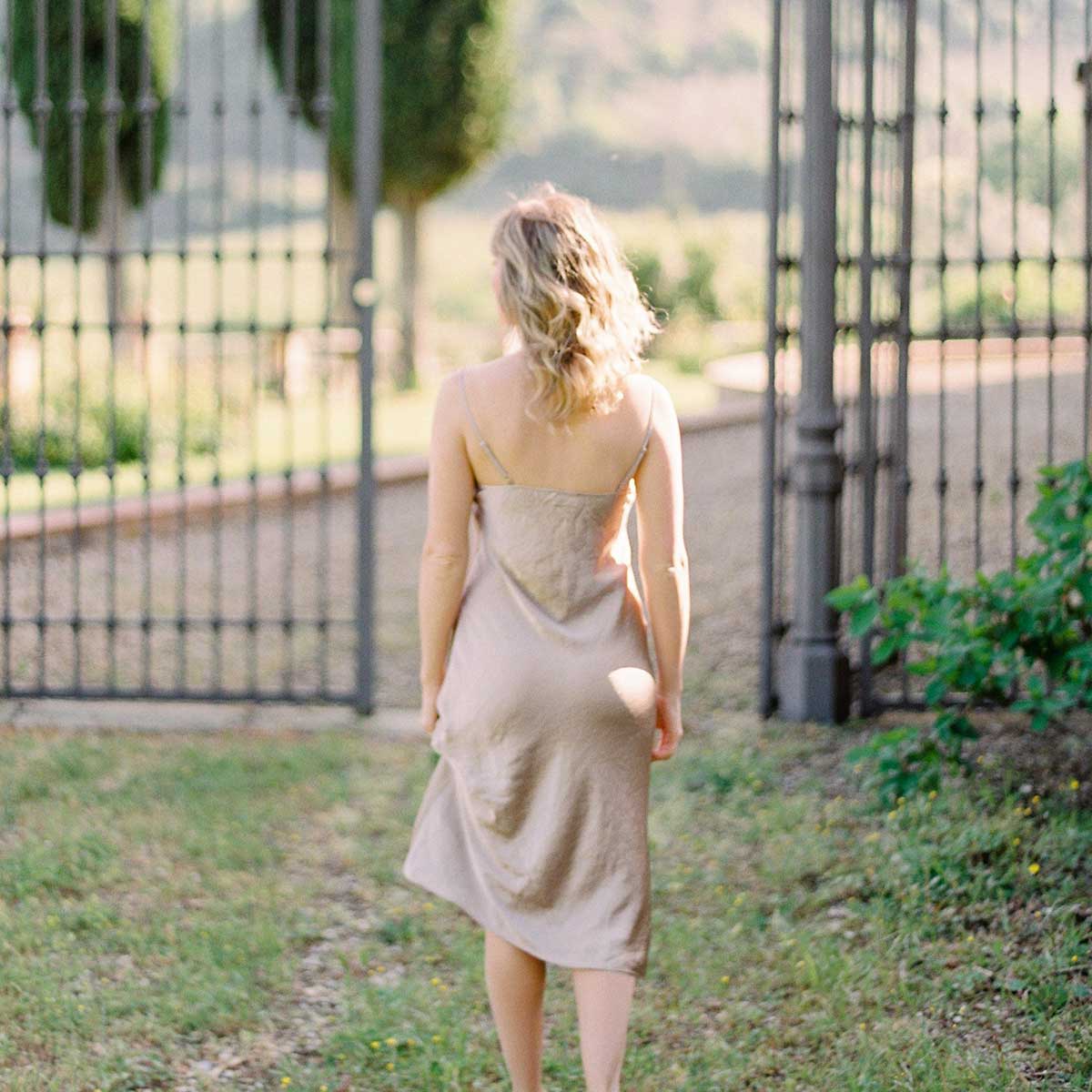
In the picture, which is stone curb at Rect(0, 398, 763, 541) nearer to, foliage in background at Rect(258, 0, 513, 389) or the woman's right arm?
A: the woman's right arm

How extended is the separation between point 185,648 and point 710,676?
2.19m

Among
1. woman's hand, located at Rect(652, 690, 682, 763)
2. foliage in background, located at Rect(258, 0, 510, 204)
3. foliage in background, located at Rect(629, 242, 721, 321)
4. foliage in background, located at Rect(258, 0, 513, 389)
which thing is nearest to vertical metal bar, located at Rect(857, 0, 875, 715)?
woman's hand, located at Rect(652, 690, 682, 763)

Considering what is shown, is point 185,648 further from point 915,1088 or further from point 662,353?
point 662,353

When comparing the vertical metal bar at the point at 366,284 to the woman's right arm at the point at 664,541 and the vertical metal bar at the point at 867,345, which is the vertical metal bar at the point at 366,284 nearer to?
the vertical metal bar at the point at 867,345

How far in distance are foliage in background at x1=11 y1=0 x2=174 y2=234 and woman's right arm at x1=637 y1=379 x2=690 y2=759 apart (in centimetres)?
1068

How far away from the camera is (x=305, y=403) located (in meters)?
15.4

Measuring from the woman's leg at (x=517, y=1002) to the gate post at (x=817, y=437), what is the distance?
2.65m

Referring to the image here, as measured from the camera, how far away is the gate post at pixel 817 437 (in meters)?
5.23

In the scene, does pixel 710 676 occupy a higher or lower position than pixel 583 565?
lower

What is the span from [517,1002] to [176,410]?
9.28 meters

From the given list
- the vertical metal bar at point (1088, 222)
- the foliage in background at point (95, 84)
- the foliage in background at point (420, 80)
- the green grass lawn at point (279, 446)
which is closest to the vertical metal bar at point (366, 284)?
the green grass lawn at point (279, 446)

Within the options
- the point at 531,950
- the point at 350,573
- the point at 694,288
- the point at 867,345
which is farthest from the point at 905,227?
the point at 694,288

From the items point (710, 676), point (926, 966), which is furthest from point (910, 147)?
point (926, 966)

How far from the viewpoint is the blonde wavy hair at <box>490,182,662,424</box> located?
2.61 m
